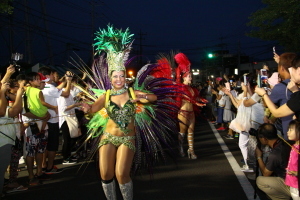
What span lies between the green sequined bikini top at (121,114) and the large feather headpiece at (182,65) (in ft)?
11.5

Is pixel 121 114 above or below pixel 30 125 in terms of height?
above

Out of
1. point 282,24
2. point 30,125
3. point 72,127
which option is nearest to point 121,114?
point 30,125

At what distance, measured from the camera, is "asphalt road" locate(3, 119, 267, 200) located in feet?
16.9

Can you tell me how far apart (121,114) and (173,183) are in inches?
78.2

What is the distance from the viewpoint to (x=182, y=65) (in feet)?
25.4

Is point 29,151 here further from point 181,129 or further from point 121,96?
point 181,129

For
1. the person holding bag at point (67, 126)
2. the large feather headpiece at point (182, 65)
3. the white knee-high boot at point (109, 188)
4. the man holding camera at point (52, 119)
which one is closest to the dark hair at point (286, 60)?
the white knee-high boot at point (109, 188)

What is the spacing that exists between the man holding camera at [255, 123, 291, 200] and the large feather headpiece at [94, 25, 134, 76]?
2.23 meters

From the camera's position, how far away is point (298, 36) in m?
16.8

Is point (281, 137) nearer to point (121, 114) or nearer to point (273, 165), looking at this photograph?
point (273, 165)

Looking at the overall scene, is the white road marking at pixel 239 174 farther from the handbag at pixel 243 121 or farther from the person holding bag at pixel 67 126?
the person holding bag at pixel 67 126

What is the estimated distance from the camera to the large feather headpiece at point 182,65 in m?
7.68

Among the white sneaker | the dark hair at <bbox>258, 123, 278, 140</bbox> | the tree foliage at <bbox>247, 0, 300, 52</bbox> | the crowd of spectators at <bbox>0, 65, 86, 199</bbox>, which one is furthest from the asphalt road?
the tree foliage at <bbox>247, 0, 300, 52</bbox>

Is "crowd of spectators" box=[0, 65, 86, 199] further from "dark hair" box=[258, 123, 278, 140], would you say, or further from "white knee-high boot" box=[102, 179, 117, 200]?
"dark hair" box=[258, 123, 278, 140]
